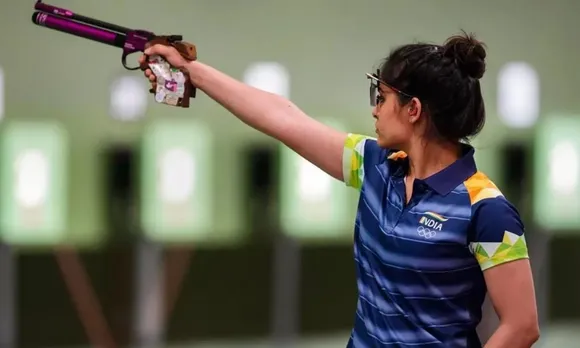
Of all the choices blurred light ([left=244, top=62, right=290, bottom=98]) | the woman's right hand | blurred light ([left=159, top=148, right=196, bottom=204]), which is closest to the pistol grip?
the woman's right hand

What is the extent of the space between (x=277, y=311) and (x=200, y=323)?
301 millimetres

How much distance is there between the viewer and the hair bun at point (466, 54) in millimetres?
1302

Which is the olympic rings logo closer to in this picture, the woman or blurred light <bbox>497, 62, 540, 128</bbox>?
Result: the woman

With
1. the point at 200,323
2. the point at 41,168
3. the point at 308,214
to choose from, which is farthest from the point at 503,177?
the point at 41,168

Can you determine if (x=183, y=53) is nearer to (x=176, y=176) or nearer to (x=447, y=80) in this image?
(x=447, y=80)

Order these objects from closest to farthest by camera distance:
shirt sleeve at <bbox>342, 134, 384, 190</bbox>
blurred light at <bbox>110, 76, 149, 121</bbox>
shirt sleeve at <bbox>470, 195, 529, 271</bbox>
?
shirt sleeve at <bbox>470, 195, 529, 271</bbox> → shirt sleeve at <bbox>342, 134, 384, 190</bbox> → blurred light at <bbox>110, 76, 149, 121</bbox>

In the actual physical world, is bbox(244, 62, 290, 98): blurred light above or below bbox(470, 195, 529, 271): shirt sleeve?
above

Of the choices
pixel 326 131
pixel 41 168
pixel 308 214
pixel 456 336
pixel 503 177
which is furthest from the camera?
pixel 503 177

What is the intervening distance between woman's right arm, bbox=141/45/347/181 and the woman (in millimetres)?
91

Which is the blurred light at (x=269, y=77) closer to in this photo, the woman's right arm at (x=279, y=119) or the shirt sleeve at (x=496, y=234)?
the woman's right arm at (x=279, y=119)

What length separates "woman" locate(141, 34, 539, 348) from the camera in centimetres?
125

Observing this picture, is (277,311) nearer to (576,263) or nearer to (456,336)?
(576,263)

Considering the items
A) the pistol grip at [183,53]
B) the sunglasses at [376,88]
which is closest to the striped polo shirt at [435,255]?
the sunglasses at [376,88]

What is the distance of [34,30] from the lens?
11.3 ft
